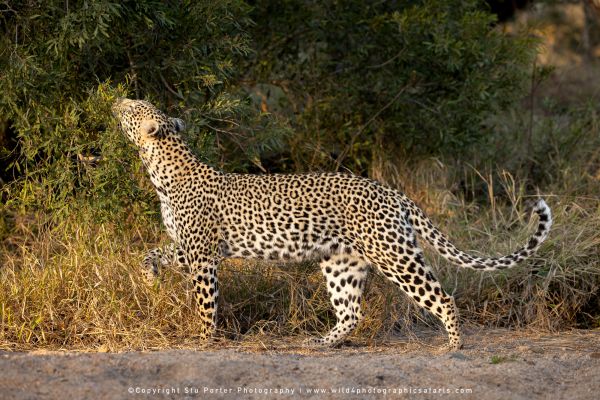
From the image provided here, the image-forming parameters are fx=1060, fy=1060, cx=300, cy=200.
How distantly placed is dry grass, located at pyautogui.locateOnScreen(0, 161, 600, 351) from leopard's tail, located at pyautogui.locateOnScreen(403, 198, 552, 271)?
0.91 meters

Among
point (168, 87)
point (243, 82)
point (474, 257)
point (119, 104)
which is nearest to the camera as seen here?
point (474, 257)

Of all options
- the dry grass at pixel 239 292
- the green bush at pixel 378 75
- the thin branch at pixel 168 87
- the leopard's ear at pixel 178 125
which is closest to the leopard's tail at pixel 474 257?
the dry grass at pixel 239 292

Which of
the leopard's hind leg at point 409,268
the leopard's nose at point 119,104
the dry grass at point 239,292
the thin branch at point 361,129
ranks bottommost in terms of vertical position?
the dry grass at point 239,292

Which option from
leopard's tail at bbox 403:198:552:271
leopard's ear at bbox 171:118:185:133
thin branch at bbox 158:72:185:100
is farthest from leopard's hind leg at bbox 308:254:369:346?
thin branch at bbox 158:72:185:100

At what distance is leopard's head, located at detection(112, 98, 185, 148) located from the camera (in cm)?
827

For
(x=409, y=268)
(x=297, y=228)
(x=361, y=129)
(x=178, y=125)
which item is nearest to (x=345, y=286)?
(x=297, y=228)

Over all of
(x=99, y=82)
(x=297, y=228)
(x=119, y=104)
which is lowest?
(x=297, y=228)

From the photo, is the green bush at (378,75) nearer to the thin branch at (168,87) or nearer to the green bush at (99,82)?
the green bush at (99,82)

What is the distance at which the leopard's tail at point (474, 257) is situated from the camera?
7.54 m

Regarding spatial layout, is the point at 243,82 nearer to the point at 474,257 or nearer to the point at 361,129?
the point at 361,129

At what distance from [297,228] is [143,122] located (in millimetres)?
1501

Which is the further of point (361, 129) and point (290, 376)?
point (361, 129)

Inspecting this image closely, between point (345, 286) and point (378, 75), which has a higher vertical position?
point (378, 75)

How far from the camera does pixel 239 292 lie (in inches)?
333
